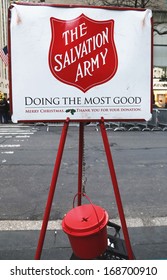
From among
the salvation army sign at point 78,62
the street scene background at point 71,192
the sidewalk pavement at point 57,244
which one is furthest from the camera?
the street scene background at point 71,192

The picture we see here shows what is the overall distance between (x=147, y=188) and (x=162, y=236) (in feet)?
6.55

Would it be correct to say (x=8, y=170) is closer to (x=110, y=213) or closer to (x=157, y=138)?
(x=110, y=213)

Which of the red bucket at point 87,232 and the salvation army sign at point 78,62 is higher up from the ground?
the salvation army sign at point 78,62

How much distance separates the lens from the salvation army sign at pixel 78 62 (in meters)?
2.40

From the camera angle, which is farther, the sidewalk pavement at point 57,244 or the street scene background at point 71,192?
the street scene background at point 71,192

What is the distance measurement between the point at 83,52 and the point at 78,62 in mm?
103

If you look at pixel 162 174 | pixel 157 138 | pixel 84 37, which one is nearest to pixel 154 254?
pixel 84 37

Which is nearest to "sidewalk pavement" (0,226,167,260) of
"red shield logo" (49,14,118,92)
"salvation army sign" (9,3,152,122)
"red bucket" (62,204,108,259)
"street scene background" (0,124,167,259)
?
"street scene background" (0,124,167,259)

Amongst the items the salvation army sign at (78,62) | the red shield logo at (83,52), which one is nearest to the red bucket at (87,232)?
the salvation army sign at (78,62)

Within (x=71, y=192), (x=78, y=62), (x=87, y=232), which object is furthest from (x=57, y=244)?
(x=78, y=62)

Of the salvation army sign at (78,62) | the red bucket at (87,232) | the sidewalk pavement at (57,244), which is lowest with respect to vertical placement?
the sidewalk pavement at (57,244)

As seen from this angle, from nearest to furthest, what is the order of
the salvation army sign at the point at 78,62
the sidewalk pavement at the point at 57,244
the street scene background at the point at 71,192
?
the salvation army sign at the point at 78,62 < the sidewalk pavement at the point at 57,244 < the street scene background at the point at 71,192

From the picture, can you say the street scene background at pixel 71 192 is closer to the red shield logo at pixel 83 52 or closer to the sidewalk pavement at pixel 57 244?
the sidewalk pavement at pixel 57 244

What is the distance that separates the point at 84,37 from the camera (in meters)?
2.46
